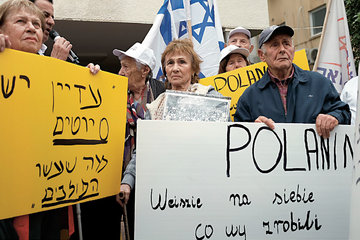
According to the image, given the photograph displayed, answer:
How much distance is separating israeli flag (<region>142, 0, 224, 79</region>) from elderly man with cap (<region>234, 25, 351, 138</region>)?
58.0 inches

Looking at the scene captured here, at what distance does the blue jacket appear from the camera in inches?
88.4

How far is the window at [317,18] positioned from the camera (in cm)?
1382

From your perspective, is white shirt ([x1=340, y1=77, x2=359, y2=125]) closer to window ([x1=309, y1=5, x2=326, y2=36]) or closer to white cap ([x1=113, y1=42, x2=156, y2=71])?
white cap ([x1=113, y1=42, x2=156, y2=71])

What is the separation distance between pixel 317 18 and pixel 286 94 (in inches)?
525

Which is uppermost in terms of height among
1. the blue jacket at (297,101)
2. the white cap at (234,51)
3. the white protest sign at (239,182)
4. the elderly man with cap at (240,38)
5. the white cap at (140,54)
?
the elderly man with cap at (240,38)

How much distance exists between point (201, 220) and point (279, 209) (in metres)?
0.42

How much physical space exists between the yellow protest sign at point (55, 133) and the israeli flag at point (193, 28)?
1.90 metres

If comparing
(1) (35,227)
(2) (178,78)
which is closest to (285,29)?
Result: (2) (178,78)

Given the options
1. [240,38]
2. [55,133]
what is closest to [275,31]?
[240,38]

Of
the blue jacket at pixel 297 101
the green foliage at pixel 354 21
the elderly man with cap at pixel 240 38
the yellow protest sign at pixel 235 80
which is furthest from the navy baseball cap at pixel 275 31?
the green foliage at pixel 354 21

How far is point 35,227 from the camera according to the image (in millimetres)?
1616

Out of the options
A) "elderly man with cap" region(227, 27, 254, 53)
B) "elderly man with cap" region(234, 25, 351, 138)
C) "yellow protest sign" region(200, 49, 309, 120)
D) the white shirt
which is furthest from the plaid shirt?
"elderly man with cap" region(227, 27, 254, 53)

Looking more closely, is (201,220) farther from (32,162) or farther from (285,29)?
(285,29)

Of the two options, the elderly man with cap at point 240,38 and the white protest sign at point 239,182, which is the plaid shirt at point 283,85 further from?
the elderly man with cap at point 240,38
